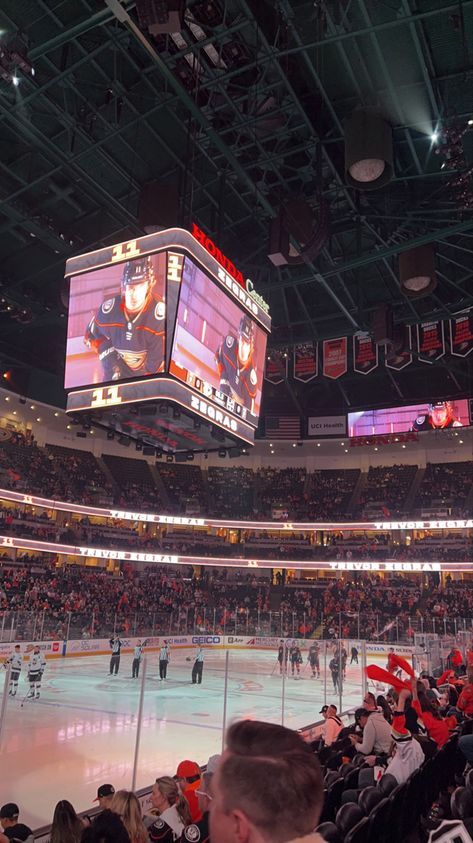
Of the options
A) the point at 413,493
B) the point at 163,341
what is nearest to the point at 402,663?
the point at 163,341

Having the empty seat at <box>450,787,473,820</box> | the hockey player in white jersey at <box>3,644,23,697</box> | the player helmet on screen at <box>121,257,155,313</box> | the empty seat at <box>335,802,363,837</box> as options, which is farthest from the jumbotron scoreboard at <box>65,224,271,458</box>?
the empty seat at <box>450,787,473,820</box>

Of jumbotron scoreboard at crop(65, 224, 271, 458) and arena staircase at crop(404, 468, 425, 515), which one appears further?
arena staircase at crop(404, 468, 425, 515)

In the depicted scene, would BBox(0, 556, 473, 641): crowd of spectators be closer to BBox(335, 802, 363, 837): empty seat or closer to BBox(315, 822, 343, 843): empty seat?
BBox(335, 802, 363, 837): empty seat

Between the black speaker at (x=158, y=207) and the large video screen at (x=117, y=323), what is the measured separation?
222 cm

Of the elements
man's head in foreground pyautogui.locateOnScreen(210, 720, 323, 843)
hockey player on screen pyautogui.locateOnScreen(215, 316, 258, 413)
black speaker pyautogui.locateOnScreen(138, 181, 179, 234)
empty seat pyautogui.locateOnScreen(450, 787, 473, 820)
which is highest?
black speaker pyautogui.locateOnScreen(138, 181, 179, 234)

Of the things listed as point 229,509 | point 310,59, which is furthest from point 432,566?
point 310,59

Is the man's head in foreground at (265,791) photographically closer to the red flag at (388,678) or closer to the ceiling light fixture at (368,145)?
the red flag at (388,678)

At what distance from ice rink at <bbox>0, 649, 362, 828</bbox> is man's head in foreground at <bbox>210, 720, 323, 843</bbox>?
136 inches

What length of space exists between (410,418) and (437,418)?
1.90 meters

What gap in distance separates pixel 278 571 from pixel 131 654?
77.5 ft

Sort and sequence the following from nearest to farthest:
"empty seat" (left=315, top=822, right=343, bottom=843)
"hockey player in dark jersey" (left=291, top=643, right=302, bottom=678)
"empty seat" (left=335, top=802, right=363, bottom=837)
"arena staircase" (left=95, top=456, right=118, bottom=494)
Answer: "empty seat" (left=315, top=822, right=343, bottom=843)
"empty seat" (left=335, top=802, right=363, bottom=837)
"hockey player in dark jersey" (left=291, top=643, right=302, bottom=678)
"arena staircase" (left=95, top=456, right=118, bottom=494)

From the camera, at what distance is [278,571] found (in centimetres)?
4694

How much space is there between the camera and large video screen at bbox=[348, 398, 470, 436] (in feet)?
120

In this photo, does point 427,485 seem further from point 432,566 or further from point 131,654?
point 131,654
